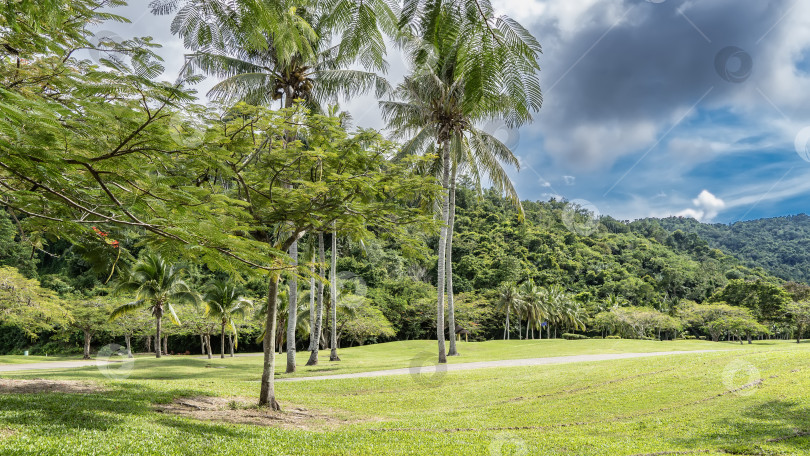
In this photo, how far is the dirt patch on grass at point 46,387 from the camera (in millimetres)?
9461

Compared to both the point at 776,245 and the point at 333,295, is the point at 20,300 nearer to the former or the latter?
the point at 333,295

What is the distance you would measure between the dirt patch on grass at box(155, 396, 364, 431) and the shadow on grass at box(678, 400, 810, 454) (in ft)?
21.0

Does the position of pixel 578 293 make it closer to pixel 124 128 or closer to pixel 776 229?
pixel 776 229

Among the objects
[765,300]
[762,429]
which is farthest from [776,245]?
[762,429]

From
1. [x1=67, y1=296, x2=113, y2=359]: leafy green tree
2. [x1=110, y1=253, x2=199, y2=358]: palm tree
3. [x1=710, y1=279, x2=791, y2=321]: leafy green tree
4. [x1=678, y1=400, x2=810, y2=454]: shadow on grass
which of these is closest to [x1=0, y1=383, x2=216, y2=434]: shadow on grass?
[x1=678, y1=400, x2=810, y2=454]: shadow on grass

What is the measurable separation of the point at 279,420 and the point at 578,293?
58.4 metres

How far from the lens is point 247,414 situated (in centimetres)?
916

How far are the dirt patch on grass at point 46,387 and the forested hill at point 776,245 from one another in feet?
292

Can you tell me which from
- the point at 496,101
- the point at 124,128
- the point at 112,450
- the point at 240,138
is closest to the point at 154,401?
the point at 112,450

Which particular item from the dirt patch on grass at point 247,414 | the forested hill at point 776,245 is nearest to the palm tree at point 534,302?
the dirt patch on grass at point 247,414

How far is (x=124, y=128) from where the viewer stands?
4.14 m

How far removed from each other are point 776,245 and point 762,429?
3399 inches

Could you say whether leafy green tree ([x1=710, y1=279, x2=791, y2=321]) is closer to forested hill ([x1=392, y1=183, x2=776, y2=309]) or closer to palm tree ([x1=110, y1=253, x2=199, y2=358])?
forested hill ([x1=392, y1=183, x2=776, y2=309])

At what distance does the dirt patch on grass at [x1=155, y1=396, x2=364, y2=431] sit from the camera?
8602mm
